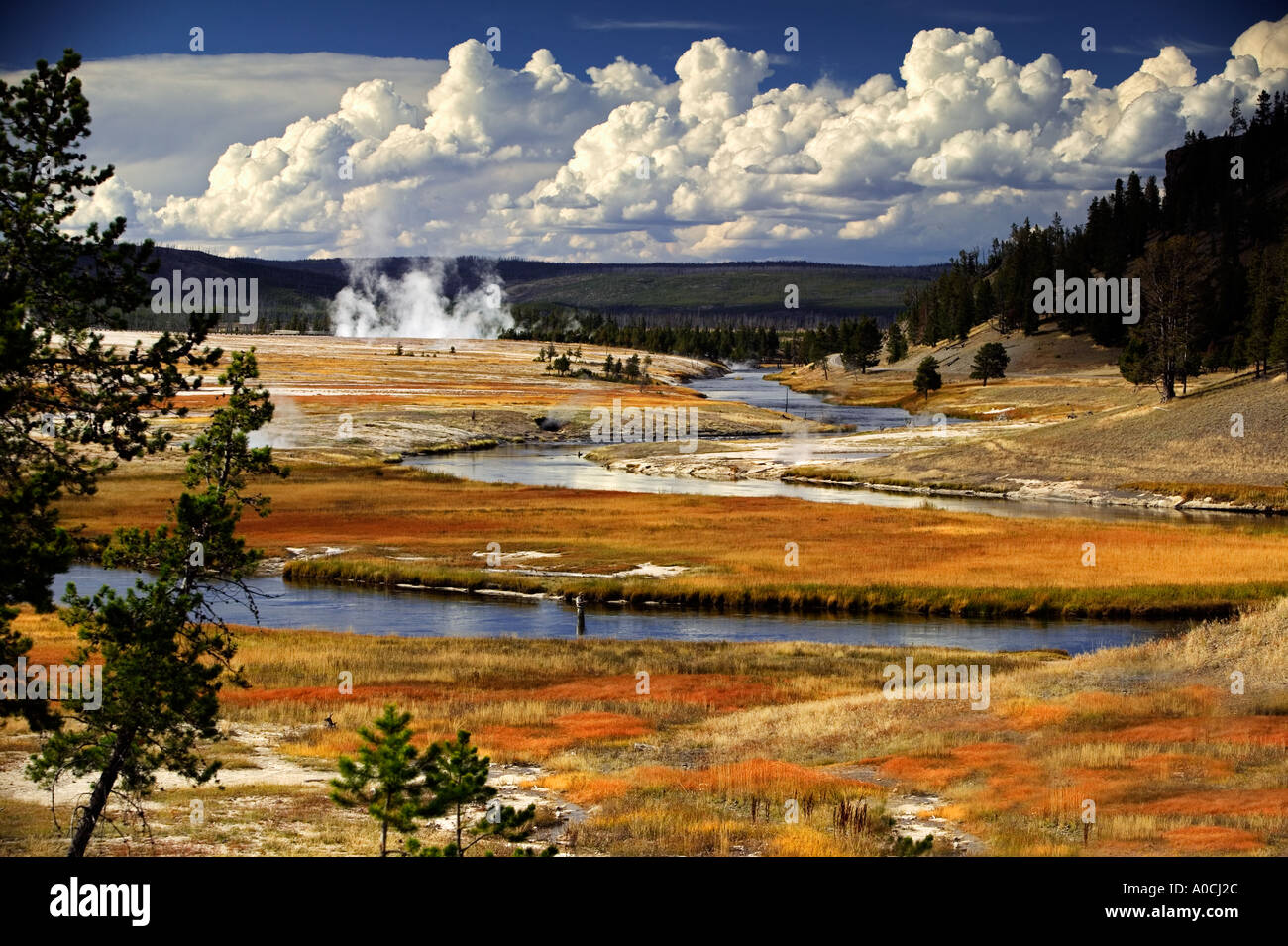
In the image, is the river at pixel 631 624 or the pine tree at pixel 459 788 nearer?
the pine tree at pixel 459 788

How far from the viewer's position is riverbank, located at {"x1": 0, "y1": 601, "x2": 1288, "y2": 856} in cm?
1825

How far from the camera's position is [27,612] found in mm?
46781

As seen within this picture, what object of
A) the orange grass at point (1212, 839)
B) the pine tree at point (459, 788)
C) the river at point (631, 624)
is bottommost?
the river at point (631, 624)

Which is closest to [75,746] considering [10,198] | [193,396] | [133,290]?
[133,290]

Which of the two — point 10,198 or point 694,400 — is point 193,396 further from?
point 10,198

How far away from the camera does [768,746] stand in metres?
26.2

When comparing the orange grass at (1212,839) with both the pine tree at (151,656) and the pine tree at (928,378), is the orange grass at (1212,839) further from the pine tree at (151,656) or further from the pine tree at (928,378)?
the pine tree at (928,378)

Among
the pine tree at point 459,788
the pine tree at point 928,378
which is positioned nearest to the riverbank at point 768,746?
the pine tree at point 459,788

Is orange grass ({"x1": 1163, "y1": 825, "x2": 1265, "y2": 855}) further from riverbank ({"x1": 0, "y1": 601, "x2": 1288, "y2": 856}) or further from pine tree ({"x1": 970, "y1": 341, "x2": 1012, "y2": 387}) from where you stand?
pine tree ({"x1": 970, "y1": 341, "x2": 1012, "y2": 387})

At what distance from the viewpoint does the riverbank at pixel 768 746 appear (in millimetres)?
18250

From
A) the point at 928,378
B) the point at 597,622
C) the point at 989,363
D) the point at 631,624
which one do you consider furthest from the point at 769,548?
the point at 989,363

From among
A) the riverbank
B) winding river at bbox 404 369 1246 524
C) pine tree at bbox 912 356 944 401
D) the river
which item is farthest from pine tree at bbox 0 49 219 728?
pine tree at bbox 912 356 944 401
